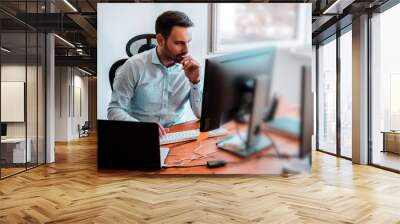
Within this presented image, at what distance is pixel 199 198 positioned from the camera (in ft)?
15.5

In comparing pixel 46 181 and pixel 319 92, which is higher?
pixel 319 92

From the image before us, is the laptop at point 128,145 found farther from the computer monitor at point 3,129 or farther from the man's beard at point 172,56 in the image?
the computer monitor at point 3,129

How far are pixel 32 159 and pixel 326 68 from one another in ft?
24.1

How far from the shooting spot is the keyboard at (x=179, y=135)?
5.55 m

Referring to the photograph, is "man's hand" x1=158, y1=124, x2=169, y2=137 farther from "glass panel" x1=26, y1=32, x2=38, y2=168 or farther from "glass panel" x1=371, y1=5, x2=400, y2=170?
"glass panel" x1=371, y1=5, x2=400, y2=170

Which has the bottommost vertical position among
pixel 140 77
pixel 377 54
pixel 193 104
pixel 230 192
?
pixel 230 192

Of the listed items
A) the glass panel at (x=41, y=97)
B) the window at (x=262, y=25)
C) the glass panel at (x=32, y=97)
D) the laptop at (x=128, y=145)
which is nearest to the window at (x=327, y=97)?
the window at (x=262, y=25)

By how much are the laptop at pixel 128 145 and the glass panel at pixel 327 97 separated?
18.3ft

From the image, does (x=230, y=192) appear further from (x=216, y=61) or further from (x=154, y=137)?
(x=216, y=61)

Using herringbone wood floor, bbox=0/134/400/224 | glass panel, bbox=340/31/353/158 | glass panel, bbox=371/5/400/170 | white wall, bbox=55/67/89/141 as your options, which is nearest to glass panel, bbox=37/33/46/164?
herringbone wood floor, bbox=0/134/400/224

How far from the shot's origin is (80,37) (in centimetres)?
1078

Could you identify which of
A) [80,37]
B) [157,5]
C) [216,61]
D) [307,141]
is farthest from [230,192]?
[80,37]

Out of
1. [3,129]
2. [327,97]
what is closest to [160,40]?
[3,129]

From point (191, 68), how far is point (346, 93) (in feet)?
15.2
